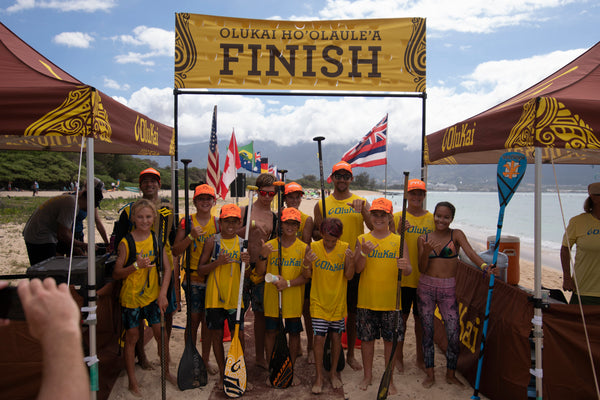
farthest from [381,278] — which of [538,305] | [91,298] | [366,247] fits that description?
[91,298]

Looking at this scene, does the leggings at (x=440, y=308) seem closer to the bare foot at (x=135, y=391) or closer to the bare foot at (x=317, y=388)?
the bare foot at (x=317, y=388)

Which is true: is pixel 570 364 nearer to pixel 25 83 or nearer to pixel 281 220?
pixel 281 220

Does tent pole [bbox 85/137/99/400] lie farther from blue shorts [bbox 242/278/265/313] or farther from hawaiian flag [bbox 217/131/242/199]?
hawaiian flag [bbox 217/131/242/199]

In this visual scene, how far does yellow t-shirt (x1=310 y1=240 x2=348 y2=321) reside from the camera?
→ 3902mm

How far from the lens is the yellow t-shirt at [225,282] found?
390 cm

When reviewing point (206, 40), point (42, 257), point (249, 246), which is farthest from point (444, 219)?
point (42, 257)

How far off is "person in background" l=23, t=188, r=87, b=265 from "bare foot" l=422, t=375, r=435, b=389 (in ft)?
16.7

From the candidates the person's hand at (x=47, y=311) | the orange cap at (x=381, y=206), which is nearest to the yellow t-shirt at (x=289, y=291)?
the orange cap at (x=381, y=206)

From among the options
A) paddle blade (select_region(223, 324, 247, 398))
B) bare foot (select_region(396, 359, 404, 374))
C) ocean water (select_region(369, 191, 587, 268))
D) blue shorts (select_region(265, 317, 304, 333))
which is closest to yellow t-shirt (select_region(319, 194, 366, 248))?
blue shorts (select_region(265, 317, 304, 333))

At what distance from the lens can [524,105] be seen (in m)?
3.08

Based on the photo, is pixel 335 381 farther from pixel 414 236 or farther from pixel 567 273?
pixel 567 273

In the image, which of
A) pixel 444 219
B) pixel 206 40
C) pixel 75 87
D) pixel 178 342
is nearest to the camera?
pixel 75 87

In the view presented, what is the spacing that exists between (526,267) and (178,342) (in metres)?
13.3

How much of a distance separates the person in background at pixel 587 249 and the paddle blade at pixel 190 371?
13.5ft
